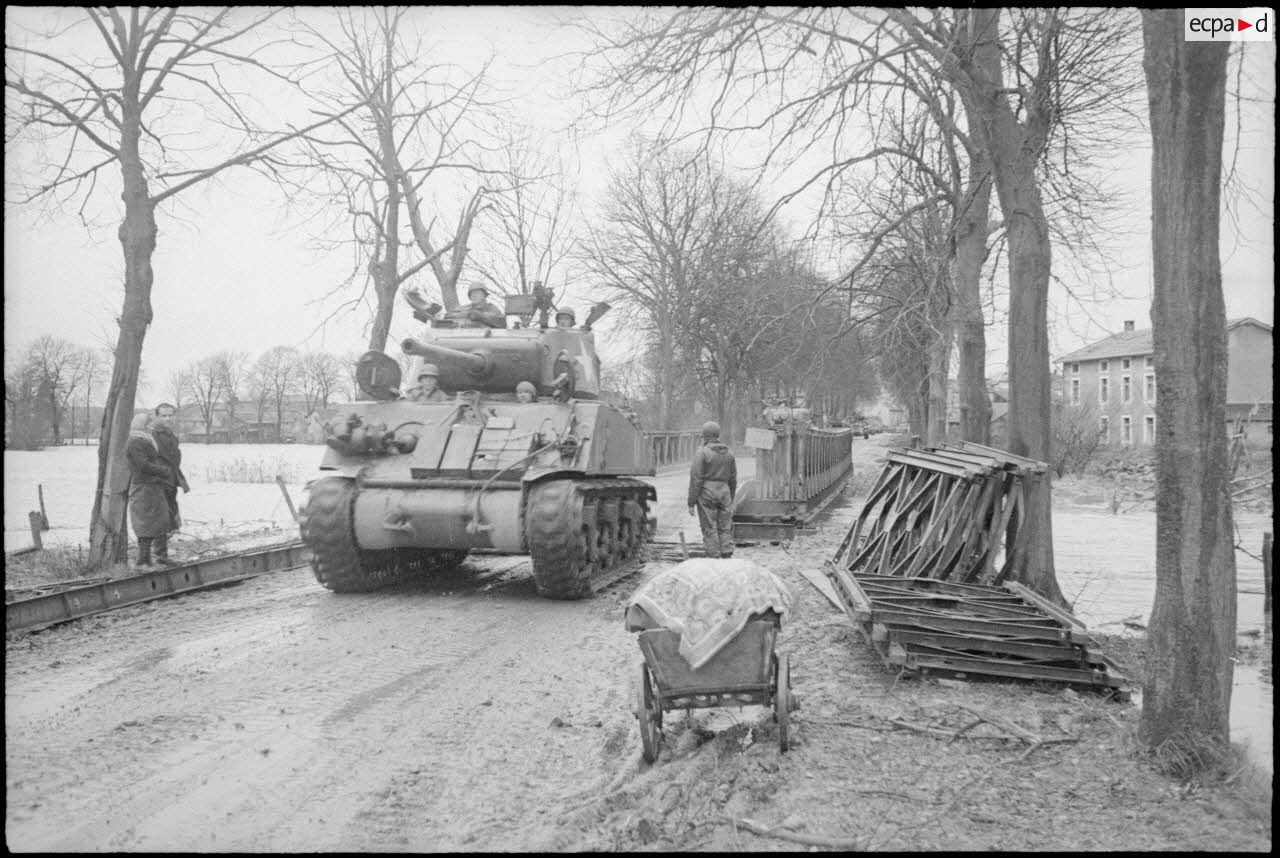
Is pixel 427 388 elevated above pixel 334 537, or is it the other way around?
pixel 427 388

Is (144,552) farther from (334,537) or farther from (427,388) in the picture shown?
(427,388)

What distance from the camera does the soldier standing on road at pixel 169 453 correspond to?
10.5m

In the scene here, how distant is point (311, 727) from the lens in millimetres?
5160

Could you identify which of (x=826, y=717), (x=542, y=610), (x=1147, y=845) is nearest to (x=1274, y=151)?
(x=1147, y=845)

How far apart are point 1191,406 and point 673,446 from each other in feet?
95.7

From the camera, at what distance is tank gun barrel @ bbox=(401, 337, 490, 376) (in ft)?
32.2

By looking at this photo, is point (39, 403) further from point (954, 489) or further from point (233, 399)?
point (233, 399)

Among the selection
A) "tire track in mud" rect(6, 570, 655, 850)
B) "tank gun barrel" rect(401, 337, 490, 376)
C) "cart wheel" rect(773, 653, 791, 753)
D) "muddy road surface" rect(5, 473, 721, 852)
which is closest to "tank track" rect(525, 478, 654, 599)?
"muddy road surface" rect(5, 473, 721, 852)

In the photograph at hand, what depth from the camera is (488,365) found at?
10.4 meters

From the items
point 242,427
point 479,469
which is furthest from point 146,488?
point 242,427

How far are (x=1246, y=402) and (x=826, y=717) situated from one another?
26.8 meters

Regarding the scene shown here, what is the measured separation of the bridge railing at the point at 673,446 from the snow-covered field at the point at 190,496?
10715mm

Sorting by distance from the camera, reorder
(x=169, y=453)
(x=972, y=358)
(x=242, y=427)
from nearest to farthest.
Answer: (x=169, y=453) → (x=972, y=358) → (x=242, y=427)

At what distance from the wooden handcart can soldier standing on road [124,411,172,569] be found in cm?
758
